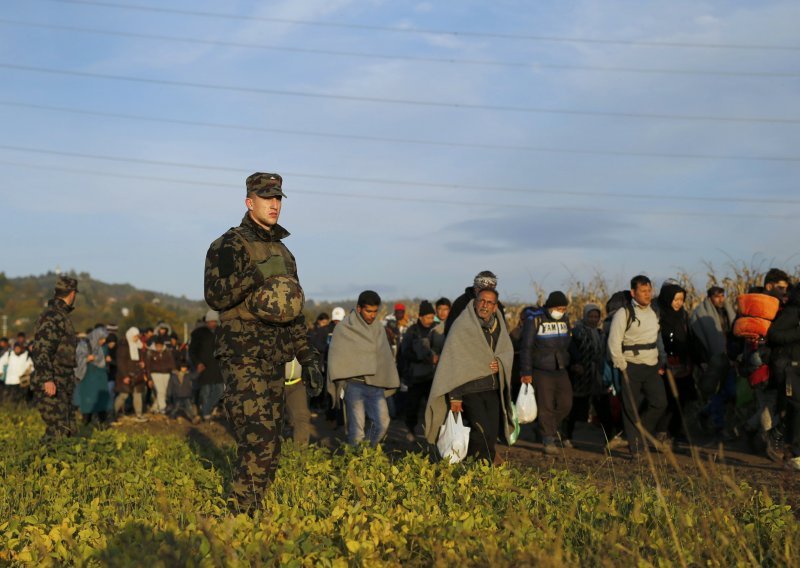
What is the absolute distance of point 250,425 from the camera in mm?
7074

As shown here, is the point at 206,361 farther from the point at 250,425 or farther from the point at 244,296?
the point at 244,296

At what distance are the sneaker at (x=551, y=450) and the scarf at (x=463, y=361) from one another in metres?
3.10

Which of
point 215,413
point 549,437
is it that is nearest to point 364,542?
point 549,437

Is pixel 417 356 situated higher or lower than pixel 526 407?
higher

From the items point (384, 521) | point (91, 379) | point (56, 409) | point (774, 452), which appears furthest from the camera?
point (91, 379)

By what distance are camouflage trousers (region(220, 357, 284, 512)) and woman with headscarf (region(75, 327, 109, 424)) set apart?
1377 cm

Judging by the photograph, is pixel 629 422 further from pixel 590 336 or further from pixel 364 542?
pixel 364 542

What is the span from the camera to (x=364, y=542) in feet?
18.3

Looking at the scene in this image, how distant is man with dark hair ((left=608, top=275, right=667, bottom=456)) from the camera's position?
12.5 metres

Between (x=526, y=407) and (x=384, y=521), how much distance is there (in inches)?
255

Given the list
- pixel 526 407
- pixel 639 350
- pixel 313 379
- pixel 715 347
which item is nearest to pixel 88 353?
pixel 526 407

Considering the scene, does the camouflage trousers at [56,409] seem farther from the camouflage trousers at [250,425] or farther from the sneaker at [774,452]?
the sneaker at [774,452]

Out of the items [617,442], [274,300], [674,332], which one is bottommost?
[617,442]

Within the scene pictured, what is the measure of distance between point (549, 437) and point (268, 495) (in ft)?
21.2
